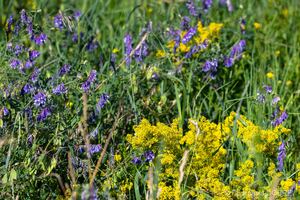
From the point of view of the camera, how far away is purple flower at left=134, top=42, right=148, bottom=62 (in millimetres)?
3707

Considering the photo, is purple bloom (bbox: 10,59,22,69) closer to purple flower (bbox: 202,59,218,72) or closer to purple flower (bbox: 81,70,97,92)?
purple flower (bbox: 81,70,97,92)

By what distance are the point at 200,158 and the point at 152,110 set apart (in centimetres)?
54

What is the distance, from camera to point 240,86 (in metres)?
4.12

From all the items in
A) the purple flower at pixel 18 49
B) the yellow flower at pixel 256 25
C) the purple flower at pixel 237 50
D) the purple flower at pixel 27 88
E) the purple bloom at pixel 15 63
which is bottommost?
the purple flower at pixel 237 50

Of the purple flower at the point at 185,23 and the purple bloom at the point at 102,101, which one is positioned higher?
the purple flower at the point at 185,23

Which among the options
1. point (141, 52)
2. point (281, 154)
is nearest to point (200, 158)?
point (281, 154)

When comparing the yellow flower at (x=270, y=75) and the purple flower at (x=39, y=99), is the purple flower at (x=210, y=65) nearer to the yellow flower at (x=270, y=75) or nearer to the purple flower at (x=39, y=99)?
the yellow flower at (x=270, y=75)

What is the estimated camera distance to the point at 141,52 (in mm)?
3750

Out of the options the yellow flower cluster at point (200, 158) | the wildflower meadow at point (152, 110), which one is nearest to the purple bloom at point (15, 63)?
the wildflower meadow at point (152, 110)

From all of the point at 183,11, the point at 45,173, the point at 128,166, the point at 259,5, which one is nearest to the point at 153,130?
the point at 128,166

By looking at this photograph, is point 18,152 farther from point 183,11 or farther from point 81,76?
point 183,11

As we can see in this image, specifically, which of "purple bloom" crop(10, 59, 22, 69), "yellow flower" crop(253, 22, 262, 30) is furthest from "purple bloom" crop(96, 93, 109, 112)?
"yellow flower" crop(253, 22, 262, 30)

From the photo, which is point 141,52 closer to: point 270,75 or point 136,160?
point 270,75

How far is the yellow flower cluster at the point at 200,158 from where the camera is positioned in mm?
2883
